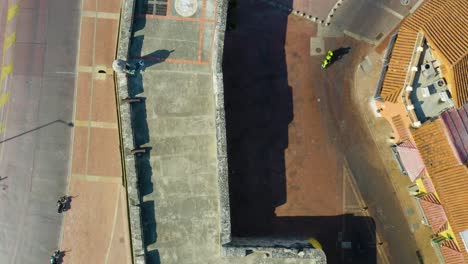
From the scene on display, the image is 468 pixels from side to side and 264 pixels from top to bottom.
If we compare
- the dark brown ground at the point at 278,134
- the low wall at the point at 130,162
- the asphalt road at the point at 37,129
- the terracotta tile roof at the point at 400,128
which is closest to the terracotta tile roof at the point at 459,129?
the terracotta tile roof at the point at 400,128

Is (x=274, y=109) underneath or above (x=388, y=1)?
underneath

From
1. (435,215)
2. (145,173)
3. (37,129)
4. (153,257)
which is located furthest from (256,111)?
(37,129)

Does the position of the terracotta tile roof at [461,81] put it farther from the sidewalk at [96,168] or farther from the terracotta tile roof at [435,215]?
the sidewalk at [96,168]

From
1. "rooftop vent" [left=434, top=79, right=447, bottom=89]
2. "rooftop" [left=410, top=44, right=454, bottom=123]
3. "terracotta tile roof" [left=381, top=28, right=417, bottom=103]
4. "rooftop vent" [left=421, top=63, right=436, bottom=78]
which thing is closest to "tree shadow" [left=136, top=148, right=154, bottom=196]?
"terracotta tile roof" [left=381, top=28, right=417, bottom=103]

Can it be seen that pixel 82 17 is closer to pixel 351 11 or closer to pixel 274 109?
pixel 274 109

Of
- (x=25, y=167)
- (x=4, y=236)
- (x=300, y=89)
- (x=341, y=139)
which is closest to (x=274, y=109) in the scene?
(x=300, y=89)

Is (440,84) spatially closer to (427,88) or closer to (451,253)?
(427,88)
